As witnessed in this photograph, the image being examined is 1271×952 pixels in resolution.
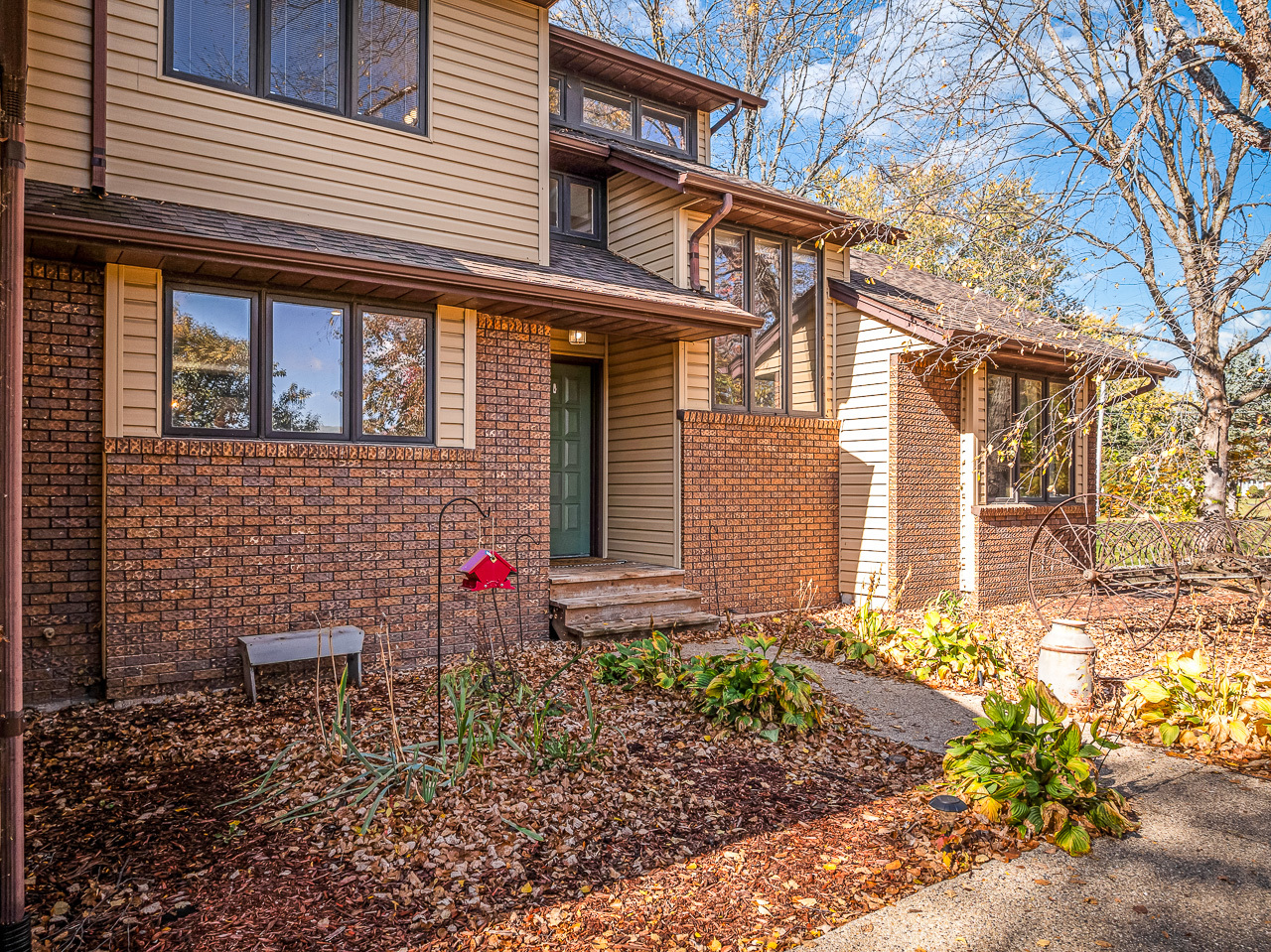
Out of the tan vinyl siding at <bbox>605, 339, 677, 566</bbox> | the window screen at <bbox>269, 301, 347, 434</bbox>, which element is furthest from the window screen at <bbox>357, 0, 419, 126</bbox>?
the tan vinyl siding at <bbox>605, 339, 677, 566</bbox>

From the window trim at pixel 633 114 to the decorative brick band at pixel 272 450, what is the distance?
5.27 meters

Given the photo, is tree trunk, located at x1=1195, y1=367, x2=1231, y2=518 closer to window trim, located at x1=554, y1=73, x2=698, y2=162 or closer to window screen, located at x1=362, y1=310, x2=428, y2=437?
window trim, located at x1=554, y1=73, x2=698, y2=162

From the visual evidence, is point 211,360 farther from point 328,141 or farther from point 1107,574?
point 1107,574

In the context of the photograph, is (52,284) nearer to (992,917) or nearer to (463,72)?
(463,72)

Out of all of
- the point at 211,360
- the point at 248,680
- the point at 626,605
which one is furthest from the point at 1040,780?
the point at 211,360

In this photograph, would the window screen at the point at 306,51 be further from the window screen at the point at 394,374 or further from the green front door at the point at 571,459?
the green front door at the point at 571,459

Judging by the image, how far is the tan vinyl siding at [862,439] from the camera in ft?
31.4

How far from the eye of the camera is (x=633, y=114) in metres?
10.3

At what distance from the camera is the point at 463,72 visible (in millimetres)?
7113

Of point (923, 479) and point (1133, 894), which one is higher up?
point (923, 479)

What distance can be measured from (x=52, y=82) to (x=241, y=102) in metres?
1.22

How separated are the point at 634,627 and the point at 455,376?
293 cm

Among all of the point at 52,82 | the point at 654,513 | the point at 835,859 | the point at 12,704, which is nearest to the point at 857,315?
the point at 654,513

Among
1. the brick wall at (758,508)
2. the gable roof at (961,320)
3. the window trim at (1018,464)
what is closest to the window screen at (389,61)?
the brick wall at (758,508)
